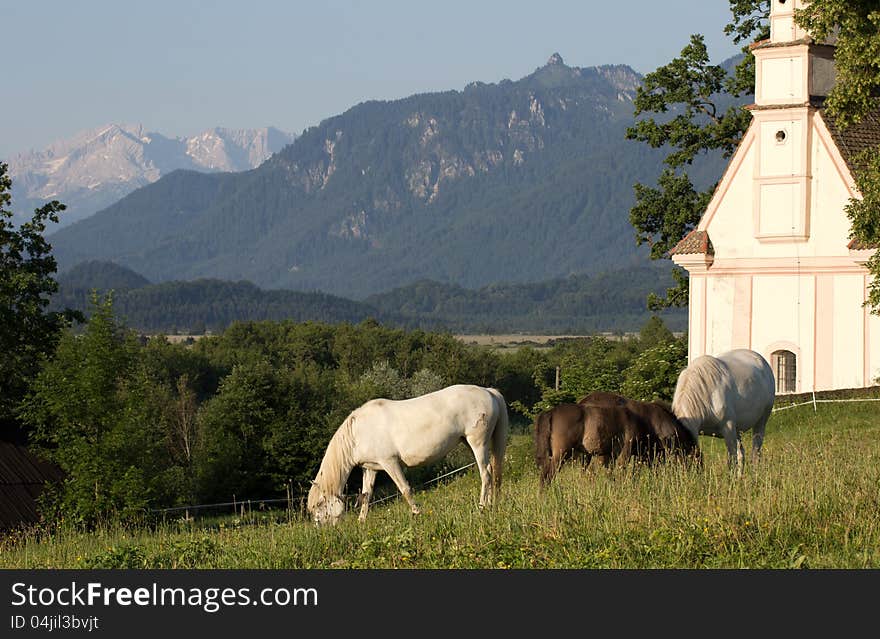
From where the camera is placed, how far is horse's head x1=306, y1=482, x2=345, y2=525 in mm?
18234

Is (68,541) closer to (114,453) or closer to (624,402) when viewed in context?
(624,402)

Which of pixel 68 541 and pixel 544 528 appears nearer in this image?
pixel 544 528

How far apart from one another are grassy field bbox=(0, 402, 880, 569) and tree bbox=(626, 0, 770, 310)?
3477cm

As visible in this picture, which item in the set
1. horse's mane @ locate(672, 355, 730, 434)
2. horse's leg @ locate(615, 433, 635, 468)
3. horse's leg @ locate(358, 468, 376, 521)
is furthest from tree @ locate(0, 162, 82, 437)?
horse's leg @ locate(615, 433, 635, 468)

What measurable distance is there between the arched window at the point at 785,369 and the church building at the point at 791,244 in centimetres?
3

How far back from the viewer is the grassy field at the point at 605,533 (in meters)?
11.9

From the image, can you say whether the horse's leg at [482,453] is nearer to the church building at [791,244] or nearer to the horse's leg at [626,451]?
the horse's leg at [626,451]

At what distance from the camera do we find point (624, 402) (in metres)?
17.8

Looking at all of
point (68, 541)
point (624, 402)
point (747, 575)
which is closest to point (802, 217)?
point (624, 402)

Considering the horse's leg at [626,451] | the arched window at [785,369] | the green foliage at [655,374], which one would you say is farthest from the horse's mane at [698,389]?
the arched window at [785,369]

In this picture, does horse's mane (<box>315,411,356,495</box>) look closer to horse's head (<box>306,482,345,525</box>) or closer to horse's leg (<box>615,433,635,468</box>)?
horse's head (<box>306,482,345,525</box>)

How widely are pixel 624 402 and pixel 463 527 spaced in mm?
4990

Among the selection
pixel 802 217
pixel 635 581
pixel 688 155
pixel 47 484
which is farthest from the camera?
pixel 688 155

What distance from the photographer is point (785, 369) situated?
1720 inches
